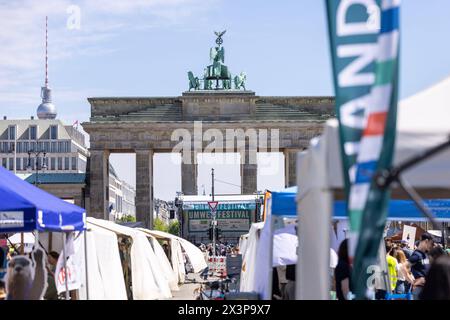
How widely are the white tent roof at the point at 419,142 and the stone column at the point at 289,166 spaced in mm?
78253

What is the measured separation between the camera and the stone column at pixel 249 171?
89.4 meters

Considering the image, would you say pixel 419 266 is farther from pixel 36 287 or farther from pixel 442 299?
pixel 442 299

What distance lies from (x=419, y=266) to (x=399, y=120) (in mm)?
8291

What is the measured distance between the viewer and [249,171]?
294 ft

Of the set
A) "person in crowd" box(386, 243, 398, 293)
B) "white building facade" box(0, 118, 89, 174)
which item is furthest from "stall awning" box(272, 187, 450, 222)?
"white building facade" box(0, 118, 89, 174)

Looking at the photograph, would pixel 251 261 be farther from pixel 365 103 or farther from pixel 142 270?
pixel 365 103

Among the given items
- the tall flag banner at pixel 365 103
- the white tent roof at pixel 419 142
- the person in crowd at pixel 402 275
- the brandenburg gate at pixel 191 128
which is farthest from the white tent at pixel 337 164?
the brandenburg gate at pixel 191 128

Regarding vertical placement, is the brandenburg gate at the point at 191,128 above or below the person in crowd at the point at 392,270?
above

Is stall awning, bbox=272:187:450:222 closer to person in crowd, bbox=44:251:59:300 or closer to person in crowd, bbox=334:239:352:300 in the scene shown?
person in crowd, bbox=334:239:352:300

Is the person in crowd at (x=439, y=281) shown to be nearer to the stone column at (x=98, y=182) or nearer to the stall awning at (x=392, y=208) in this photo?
the stall awning at (x=392, y=208)

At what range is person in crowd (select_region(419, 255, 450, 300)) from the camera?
7.18m

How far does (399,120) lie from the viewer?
7.90 meters

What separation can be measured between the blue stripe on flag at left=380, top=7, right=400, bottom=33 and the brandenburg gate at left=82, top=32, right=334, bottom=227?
8179 centimetres

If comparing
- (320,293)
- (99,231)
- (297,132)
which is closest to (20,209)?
(320,293)
